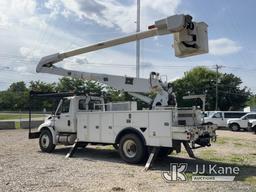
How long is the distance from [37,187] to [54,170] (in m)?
2.37

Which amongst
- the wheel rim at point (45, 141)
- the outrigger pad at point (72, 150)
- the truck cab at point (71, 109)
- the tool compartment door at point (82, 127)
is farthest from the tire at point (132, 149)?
the wheel rim at point (45, 141)

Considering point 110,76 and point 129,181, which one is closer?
point 129,181

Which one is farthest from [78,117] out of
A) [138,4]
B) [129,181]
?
[138,4]

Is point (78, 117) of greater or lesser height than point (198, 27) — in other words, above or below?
below

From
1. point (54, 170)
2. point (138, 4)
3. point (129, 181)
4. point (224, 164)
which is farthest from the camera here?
point (138, 4)

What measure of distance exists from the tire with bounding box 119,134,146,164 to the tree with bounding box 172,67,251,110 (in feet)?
200

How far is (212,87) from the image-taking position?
79000mm

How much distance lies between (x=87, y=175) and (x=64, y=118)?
18.1ft

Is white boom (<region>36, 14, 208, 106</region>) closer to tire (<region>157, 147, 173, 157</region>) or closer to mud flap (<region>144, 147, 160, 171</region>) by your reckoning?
tire (<region>157, 147, 173, 157</region>)

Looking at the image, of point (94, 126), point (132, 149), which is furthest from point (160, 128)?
point (94, 126)

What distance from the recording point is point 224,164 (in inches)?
504

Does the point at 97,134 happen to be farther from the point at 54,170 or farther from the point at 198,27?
the point at 198,27

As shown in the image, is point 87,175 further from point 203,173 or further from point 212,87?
point 212,87

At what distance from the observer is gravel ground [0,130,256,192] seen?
29.2 feet
